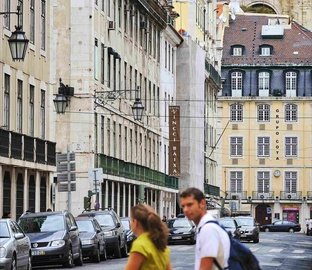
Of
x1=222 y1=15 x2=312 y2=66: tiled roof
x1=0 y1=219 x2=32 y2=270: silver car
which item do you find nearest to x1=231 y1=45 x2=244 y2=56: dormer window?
x1=222 y1=15 x2=312 y2=66: tiled roof

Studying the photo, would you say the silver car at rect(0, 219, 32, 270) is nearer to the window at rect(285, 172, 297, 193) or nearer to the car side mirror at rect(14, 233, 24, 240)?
the car side mirror at rect(14, 233, 24, 240)

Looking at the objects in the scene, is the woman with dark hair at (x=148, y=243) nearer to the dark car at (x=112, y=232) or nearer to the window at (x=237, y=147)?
the dark car at (x=112, y=232)

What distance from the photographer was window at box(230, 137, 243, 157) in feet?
443

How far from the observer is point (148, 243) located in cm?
1167

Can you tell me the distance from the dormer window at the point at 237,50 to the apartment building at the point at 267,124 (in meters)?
0.09

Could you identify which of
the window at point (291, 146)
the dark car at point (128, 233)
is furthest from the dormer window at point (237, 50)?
the dark car at point (128, 233)

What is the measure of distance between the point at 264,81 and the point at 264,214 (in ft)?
41.7

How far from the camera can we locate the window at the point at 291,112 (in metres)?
134

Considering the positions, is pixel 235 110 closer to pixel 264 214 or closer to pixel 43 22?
pixel 264 214

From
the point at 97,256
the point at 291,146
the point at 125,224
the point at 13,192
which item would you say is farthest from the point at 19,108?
the point at 291,146

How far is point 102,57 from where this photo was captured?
66.8m

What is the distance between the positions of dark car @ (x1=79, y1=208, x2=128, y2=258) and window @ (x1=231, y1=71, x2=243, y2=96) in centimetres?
8834

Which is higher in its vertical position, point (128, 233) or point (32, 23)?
point (32, 23)

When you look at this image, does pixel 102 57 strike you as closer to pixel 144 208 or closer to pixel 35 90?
pixel 35 90
